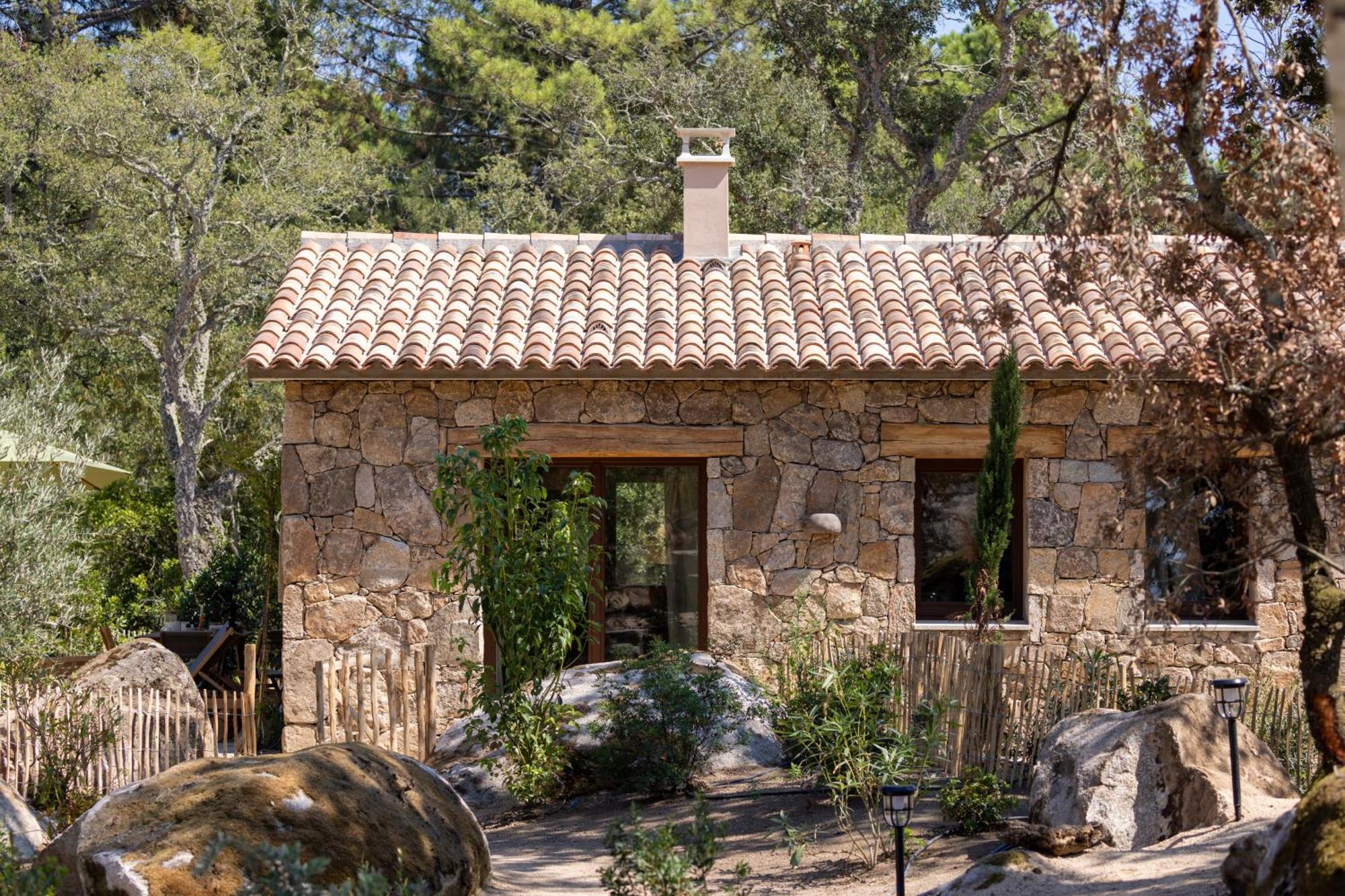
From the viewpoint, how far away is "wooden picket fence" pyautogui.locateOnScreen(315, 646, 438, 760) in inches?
328

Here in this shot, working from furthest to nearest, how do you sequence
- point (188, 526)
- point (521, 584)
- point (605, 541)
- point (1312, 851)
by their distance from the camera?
1. point (188, 526)
2. point (605, 541)
3. point (521, 584)
4. point (1312, 851)

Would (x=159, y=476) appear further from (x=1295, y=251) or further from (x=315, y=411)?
(x=1295, y=251)

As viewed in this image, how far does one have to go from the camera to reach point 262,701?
37.7 feet

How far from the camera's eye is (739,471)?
10727 millimetres

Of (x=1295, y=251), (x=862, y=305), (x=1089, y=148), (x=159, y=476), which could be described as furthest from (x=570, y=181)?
(x=1295, y=251)

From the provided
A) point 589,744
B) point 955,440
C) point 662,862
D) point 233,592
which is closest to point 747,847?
point 589,744

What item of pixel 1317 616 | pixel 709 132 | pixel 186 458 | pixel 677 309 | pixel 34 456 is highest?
pixel 709 132

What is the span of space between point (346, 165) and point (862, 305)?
35.3 ft

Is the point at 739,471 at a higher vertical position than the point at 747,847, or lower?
higher

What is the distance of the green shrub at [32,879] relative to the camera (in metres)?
4.55

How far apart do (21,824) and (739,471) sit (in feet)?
18.9

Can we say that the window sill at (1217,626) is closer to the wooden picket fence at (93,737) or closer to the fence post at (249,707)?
the fence post at (249,707)

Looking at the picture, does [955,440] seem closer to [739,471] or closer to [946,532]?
[946,532]

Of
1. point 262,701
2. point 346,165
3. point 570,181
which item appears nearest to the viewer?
point 262,701
